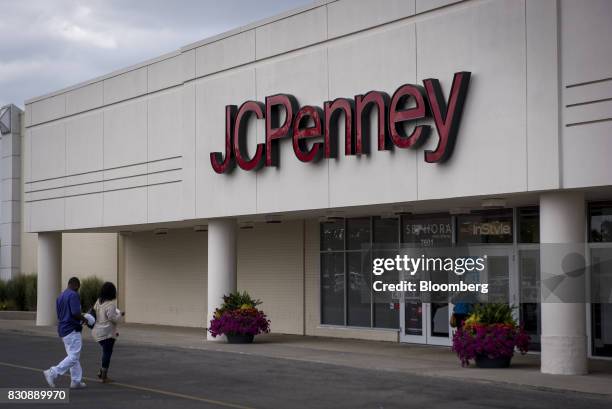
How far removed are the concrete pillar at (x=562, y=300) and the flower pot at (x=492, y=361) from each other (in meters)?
1.07

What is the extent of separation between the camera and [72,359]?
15.4 m

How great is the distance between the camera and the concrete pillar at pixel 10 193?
42.4m

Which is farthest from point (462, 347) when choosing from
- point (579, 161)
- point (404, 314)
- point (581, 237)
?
point (404, 314)

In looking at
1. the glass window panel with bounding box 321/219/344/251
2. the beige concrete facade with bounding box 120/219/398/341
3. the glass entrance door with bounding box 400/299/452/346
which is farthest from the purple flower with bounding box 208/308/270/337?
the glass entrance door with bounding box 400/299/452/346

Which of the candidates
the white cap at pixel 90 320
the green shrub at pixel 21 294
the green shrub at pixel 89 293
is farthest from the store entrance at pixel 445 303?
the green shrub at pixel 21 294

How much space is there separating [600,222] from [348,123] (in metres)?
6.19

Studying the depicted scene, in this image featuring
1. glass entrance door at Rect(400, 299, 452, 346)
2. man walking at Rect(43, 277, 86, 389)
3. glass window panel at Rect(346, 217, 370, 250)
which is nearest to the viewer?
man walking at Rect(43, 277, 86, 389)

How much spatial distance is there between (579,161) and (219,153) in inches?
457

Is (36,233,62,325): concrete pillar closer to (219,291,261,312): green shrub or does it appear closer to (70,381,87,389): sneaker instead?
(219,291,261,312): green shrub

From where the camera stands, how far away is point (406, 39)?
20.9 metres

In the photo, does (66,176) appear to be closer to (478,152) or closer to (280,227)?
(280,227)

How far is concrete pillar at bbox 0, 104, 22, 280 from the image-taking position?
42.4 m

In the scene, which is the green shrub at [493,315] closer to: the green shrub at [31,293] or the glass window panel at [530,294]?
the glass window panel at [530,294]

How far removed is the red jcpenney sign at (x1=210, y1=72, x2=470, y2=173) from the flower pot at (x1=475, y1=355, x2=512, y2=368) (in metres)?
4.21
